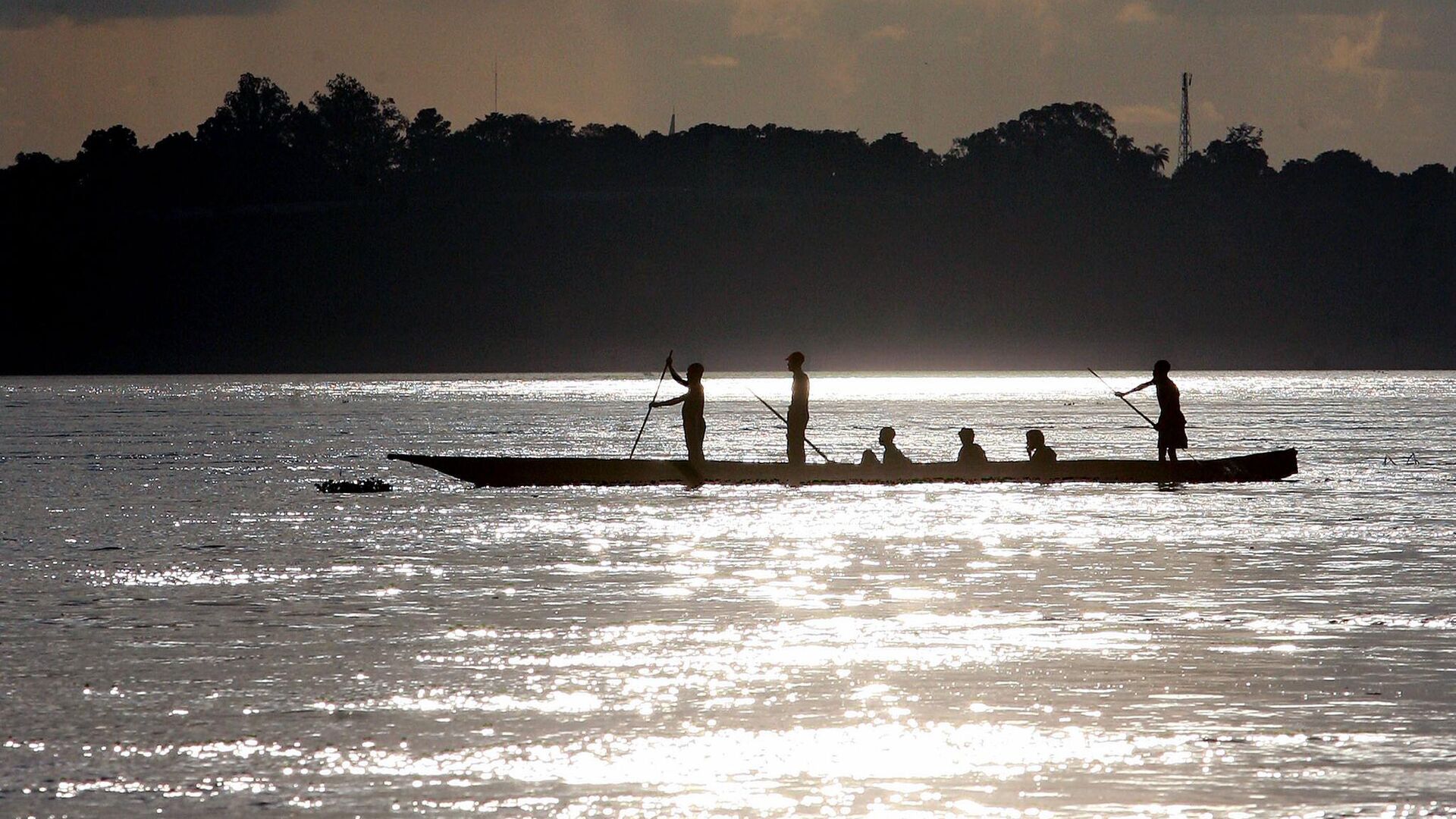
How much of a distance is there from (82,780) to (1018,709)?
6168 mm

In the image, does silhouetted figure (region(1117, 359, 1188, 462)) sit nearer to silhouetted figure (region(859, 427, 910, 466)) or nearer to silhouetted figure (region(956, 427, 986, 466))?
silhouetted figure (region(956, 427, 986, 466))

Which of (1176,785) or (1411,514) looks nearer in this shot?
(1176,785)

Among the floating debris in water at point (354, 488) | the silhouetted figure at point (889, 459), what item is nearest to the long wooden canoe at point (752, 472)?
the silhouetted figure at point (889, 459)

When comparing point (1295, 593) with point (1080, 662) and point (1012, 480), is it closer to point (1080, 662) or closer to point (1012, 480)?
point (1080, 662)

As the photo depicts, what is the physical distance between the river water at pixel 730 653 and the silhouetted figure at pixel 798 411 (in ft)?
3.24

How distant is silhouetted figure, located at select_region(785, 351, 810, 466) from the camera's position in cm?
3050

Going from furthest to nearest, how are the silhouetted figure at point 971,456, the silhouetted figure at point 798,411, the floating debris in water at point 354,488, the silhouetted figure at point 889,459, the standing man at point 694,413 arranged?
the floating debris in water at point 354,488 → the silhouetted figure at point 971,456 → the silhouetted figure at point 889,459 → the standing man at point 694,413 → the silhouetted figure at point 798,411

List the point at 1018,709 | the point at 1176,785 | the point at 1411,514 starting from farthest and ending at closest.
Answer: the point at 1411,514 → the point at 1018,709 → the point at 1176,785

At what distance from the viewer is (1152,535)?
26.8 metres

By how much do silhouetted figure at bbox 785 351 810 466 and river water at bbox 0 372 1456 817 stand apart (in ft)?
3.24

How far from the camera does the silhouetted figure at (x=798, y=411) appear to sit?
3050cm

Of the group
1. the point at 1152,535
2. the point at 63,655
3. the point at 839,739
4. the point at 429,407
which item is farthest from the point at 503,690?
the point at 429,407

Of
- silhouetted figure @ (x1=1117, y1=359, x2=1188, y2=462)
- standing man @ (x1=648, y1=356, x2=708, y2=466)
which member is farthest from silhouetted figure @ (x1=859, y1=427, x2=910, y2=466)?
silhouetted figure @ (x1=1117, y1=359, x2=1188, y2=462)

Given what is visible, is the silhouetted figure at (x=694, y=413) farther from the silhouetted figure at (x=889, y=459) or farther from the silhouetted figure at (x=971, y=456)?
the silhouetted figure at (x=971, y=456)
